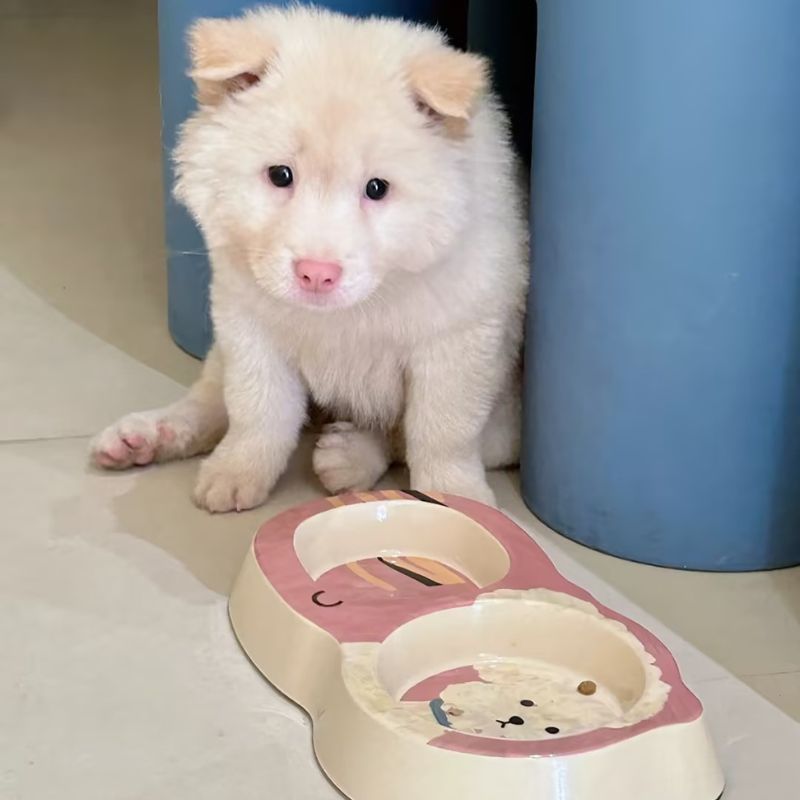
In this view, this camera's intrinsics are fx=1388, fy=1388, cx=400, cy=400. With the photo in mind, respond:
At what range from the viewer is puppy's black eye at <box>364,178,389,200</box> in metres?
1.62

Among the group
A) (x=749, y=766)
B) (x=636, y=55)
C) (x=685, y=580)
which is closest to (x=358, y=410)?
(x=685, y=580)

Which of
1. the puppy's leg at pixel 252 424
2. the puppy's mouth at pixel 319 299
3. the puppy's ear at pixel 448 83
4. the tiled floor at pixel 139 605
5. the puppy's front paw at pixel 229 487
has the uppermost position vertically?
the puppy's ear at pixel 448 83

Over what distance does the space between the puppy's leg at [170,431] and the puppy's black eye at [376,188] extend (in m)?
0.58

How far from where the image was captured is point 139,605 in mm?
1711

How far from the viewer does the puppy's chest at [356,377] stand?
72.6 inches

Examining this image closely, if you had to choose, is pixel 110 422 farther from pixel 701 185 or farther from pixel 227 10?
pixel 701 185

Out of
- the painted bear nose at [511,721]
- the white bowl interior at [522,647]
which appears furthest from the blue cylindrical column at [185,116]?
the painted bear nose at [511,721]

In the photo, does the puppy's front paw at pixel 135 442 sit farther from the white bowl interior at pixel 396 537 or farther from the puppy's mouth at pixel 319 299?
the puppy's mouth at pixel 319 299

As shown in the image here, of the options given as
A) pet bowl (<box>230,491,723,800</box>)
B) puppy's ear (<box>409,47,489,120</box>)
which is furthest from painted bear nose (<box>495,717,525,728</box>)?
puppy's ear (<box>409,47,489,120</box>)

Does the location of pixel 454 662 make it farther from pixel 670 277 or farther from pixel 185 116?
pixel 185 116

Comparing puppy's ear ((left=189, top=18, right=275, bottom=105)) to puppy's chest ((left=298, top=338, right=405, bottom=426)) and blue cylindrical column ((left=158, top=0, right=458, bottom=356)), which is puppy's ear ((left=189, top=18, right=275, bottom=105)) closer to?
puppy's chest ((left=298, top=338, right=405, bottom=426))

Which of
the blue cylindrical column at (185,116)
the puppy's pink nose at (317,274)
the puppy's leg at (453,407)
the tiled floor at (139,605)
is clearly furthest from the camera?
the blue cylindrical column at (185,116)

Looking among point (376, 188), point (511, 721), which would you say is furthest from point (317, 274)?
point (511, 721)

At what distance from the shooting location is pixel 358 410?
6.43ft
